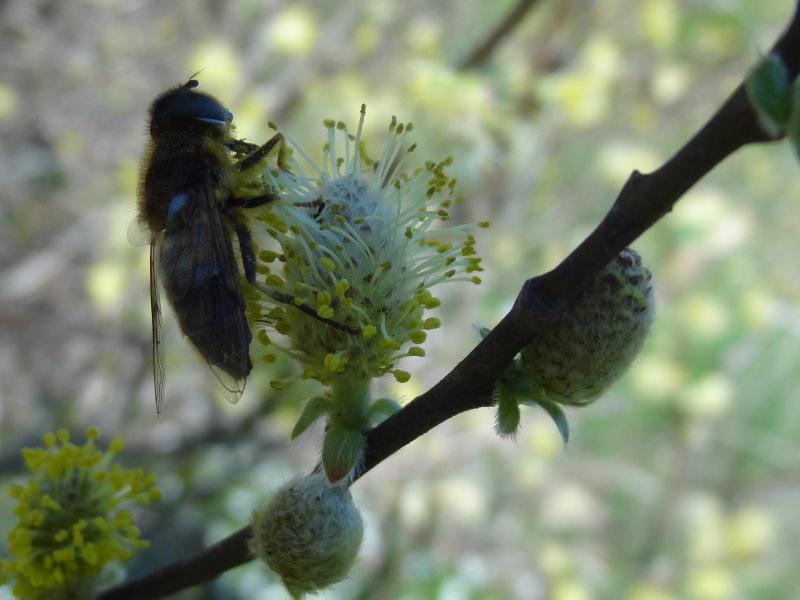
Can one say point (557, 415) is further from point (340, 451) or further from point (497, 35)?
point (497, 35)

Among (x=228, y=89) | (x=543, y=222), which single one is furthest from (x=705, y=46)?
(x=228, y=89)

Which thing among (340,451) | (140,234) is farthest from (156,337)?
(340,451)

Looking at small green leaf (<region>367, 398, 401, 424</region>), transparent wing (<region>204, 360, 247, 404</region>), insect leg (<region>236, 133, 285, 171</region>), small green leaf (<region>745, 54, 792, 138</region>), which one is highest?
insect leg (<region>236, 133, 285, 171</region>)

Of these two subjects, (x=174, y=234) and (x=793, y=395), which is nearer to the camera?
(x=174, y=234)

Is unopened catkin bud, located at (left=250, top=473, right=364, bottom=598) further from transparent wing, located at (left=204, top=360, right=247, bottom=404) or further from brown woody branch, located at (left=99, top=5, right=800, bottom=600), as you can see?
transparent wing, located at (left=204, top=360, right=247, bottom=404)

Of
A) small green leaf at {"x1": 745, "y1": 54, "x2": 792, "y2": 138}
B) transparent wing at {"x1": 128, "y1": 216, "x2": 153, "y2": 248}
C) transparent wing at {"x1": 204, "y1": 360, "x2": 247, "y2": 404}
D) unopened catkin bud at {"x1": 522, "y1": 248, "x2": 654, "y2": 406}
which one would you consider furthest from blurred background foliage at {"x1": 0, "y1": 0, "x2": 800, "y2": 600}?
small green leaf at {"x1": 745, "y1": 54, "x2": 792, "y2": 138}

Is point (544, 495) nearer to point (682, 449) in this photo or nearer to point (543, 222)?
point (682, 449)

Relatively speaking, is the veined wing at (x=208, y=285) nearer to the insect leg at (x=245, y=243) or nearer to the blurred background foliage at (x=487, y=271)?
the insect leg at (x=245, y=243)
